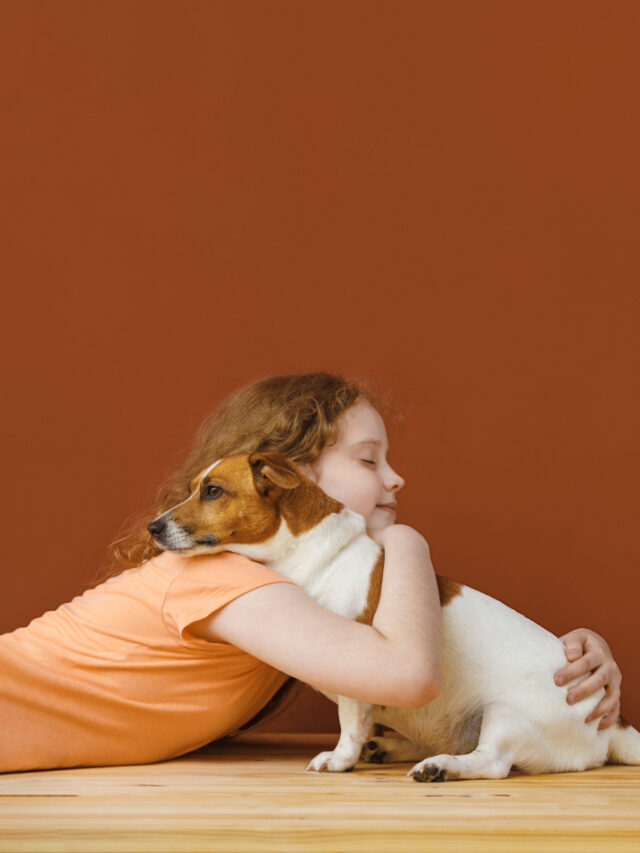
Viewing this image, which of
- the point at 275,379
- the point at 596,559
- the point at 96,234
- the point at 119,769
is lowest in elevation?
the point at 119,769

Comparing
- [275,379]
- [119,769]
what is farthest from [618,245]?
[119,769]

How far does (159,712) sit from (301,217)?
1655 millimetres

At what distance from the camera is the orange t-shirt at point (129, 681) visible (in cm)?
191

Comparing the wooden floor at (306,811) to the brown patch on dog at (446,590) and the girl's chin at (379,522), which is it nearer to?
the brown patch on dog at (446,590)

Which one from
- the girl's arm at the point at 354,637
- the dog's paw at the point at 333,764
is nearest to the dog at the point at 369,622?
the dog's paw at the point at 333,764

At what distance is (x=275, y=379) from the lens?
2395mm

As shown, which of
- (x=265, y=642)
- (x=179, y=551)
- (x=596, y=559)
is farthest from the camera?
(x=596, y=559)

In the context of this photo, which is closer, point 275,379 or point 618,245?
point 275,379

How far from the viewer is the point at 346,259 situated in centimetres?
304

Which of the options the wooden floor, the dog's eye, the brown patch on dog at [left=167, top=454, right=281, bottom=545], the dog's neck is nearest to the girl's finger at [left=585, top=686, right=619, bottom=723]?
the wooden floor

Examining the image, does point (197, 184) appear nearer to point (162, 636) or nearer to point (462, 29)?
point (462, 29)

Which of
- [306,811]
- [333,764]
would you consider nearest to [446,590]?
[333,764]

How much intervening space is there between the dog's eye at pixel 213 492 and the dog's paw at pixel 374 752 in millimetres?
619

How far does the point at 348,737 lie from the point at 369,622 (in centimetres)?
21
